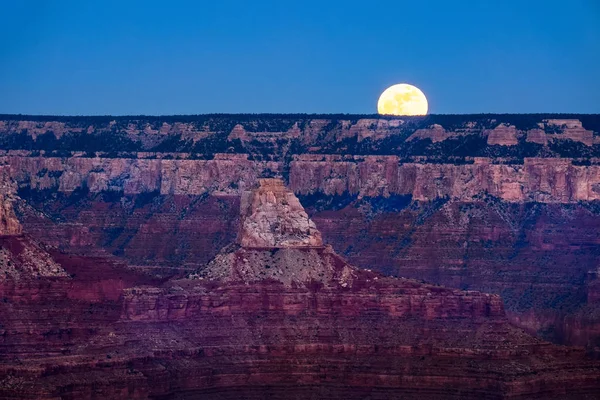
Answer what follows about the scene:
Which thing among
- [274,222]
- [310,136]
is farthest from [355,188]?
[274,222]

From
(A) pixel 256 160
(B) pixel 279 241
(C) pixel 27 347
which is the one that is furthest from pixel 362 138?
(C) pixel 27 347

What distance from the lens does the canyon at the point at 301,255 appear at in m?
140

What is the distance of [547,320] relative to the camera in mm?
162375

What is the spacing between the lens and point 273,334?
144 meters

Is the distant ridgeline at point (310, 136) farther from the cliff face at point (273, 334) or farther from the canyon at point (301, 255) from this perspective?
the cliff face at point (273, 334)

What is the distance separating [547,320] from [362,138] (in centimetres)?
2651

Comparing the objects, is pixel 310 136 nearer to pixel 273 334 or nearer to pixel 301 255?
pixel 301 255

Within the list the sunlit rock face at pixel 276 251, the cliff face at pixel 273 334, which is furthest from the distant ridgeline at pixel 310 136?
the cliff face at pixel 273 334

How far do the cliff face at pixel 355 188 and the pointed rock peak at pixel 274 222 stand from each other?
17542mm

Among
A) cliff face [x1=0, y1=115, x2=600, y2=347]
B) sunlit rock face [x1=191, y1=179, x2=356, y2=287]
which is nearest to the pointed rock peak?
sunlit rock face [x1=191, y1=179, x2=356, y2=287]

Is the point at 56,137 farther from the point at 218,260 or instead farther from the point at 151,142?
the point at 218,260

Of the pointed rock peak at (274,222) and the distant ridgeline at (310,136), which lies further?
the distant ridgeline at (310,136)

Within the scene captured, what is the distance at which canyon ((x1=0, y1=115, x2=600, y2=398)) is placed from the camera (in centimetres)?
14012

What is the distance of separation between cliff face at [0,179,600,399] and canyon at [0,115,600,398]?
0.09 metres
